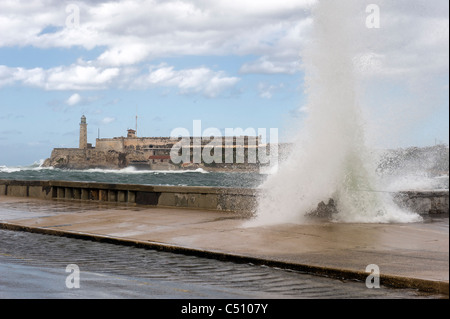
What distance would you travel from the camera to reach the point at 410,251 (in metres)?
9.14

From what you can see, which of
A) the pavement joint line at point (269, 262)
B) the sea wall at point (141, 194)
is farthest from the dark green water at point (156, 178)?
the pavement joint line at point (269, 262)

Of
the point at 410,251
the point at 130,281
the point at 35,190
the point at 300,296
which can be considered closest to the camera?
the point at 300,296

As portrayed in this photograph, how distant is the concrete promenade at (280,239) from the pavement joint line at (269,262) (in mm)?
12

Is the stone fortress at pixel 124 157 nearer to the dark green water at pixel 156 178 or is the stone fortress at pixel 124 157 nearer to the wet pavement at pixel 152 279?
the dark green water at pixel 156 178

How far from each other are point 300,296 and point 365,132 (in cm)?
852

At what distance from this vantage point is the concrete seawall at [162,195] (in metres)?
13.8

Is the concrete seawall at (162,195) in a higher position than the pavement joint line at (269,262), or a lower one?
higher

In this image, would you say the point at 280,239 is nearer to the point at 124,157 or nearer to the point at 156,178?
the point at 156,178

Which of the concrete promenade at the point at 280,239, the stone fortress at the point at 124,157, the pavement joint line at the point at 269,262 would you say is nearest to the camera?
the pavement joint line at the point at 269,262

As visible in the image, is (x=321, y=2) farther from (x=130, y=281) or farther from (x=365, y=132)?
(x=130, y=281)

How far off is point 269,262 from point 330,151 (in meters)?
6.04

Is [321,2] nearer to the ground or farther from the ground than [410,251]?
farther from the ground

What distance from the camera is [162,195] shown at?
18.1 m

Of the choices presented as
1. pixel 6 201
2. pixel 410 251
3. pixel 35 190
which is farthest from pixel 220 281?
pixel 35 190
